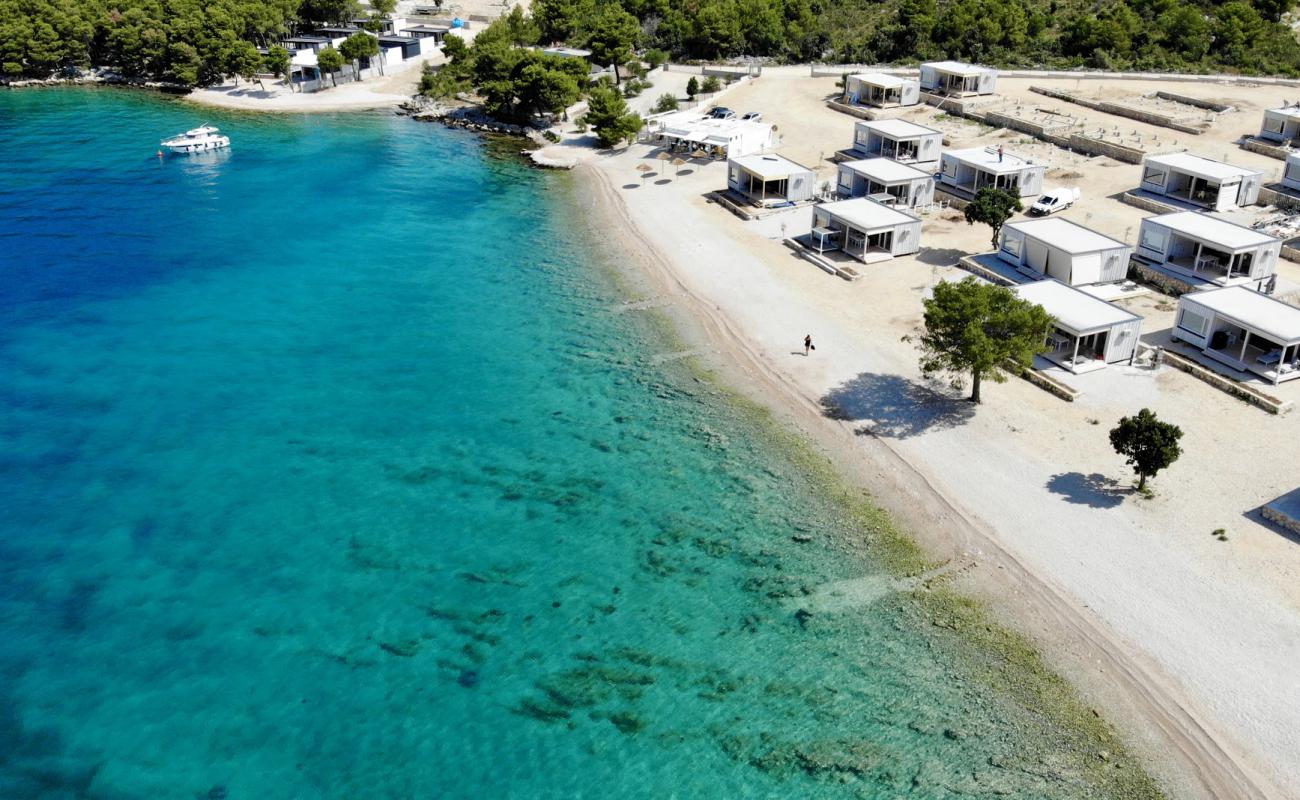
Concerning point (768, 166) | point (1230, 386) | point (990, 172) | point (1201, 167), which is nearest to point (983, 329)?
point (1230, 386)

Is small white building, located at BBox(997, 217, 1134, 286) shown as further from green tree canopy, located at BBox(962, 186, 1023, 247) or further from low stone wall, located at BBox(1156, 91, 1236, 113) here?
low stone wall, located at BBox(1156, 91, 1236, 113)

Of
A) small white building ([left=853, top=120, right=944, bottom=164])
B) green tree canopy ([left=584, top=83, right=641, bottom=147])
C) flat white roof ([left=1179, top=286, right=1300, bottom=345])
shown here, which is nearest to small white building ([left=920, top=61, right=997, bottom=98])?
small white building ([left=853, top=120, right=944, bottom=164])

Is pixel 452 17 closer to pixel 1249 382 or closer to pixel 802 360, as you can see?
pixel 802 360

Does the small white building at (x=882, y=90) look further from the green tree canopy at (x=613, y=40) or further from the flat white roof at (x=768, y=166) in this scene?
the green tree canopy at (x=613, y=40)

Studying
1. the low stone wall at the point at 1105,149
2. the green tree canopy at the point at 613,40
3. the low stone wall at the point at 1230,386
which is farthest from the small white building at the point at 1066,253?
the green tree canopy at the point at 613,40

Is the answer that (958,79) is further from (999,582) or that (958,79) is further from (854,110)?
(999,582)

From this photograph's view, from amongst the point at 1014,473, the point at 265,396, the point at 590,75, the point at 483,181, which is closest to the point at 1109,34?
the point at 590,75
